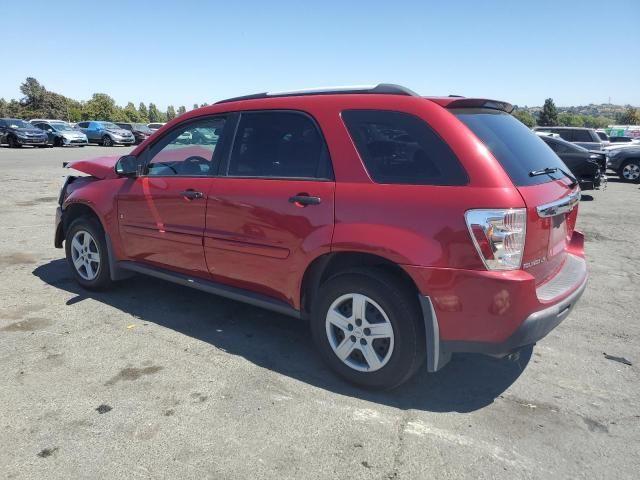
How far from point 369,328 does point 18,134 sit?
30810 mm

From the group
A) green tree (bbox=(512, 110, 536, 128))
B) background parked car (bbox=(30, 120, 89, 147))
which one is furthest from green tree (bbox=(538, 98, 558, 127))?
background parked car (bbox=(30, 120, 89, 147))

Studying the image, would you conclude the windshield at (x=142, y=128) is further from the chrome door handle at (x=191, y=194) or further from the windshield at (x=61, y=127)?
the chrome door handle at (x=191, y=194)

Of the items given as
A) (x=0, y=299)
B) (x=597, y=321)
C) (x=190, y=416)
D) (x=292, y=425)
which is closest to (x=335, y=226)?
(x=292, y=425)

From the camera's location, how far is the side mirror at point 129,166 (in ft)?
14.3

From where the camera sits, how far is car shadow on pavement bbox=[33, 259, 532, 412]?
319 cm

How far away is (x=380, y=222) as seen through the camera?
2963 millimetres

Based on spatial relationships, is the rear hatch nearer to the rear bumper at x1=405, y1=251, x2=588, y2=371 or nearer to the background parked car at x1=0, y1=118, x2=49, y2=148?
the rear bumper at x1=405, y1=251, x2=588, y2=371

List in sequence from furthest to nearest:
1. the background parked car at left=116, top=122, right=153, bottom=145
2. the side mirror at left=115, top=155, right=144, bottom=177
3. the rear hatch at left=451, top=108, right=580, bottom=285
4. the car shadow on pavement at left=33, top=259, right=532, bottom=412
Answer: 1. the background parked car at left=116, top=122, right=153, bottom=145
2. the side mirror at left=115, top=155, right=144, bottom=177
3. the car shadow on pavement at left=33, top=259, right=532, bottom=412
4. the rear hatch at left=451, top=108, right=580, bottom=285

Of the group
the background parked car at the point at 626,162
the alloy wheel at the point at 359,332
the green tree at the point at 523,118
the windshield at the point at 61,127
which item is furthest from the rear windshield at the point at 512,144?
the windshield at the point at 61,127

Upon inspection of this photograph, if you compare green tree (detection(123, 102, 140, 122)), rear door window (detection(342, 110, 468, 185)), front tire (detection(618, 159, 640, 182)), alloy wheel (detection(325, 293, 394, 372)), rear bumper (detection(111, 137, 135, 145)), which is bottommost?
front tire (detection(618, 159, 640, 182))

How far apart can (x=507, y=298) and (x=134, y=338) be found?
2849 millimetres

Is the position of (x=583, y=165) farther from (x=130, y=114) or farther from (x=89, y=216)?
(x=130, y=114)

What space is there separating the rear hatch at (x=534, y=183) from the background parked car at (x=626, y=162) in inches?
675

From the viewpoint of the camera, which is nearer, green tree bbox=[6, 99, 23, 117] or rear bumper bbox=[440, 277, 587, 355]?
rear bumper bbox=[440, 277, 587, 355]
